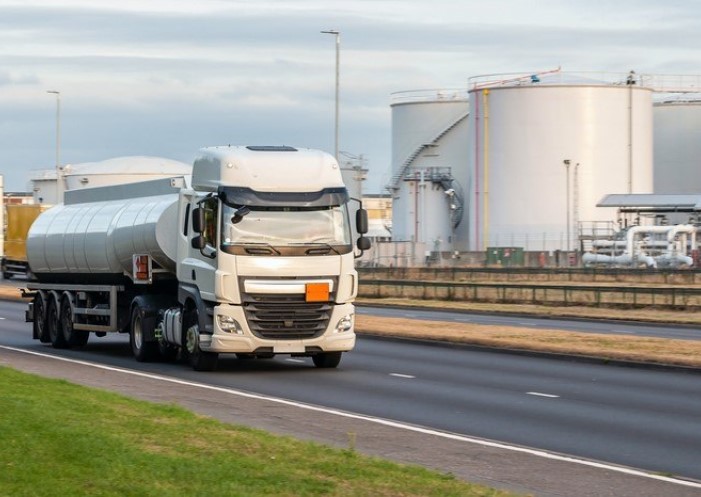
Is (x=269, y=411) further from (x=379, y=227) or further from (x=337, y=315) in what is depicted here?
(x=379, y=227)

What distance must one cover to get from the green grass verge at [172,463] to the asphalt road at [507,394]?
2940 mm

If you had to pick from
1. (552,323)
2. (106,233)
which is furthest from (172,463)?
(552,323)

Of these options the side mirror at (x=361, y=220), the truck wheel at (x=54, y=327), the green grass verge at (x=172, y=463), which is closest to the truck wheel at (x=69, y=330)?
the truck wheel at (x=54, y=327)

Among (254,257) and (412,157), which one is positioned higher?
(412,157)

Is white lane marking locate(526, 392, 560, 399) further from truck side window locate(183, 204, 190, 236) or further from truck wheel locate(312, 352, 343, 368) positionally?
truck side window locate(183, 204, 190, 236)

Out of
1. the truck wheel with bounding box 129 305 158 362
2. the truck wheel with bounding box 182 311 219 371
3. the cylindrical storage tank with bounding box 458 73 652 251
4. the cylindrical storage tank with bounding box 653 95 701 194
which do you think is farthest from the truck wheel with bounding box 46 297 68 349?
the cylindrical storage tank with bounding box 653 95 701 194

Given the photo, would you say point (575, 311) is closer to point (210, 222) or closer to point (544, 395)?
point (210, 222)

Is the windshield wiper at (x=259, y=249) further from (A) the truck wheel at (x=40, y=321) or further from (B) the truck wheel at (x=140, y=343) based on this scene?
(A) the truck wheel at (x=40, y=321)

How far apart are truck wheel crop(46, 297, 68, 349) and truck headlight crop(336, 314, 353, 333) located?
803 centimetres

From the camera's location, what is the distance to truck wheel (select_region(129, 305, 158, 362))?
24.6 metres

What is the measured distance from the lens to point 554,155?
8562 centimetres

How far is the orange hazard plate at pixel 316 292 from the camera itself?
21734 millimetres

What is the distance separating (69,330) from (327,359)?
7.14 m

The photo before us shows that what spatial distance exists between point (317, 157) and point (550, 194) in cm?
6454
